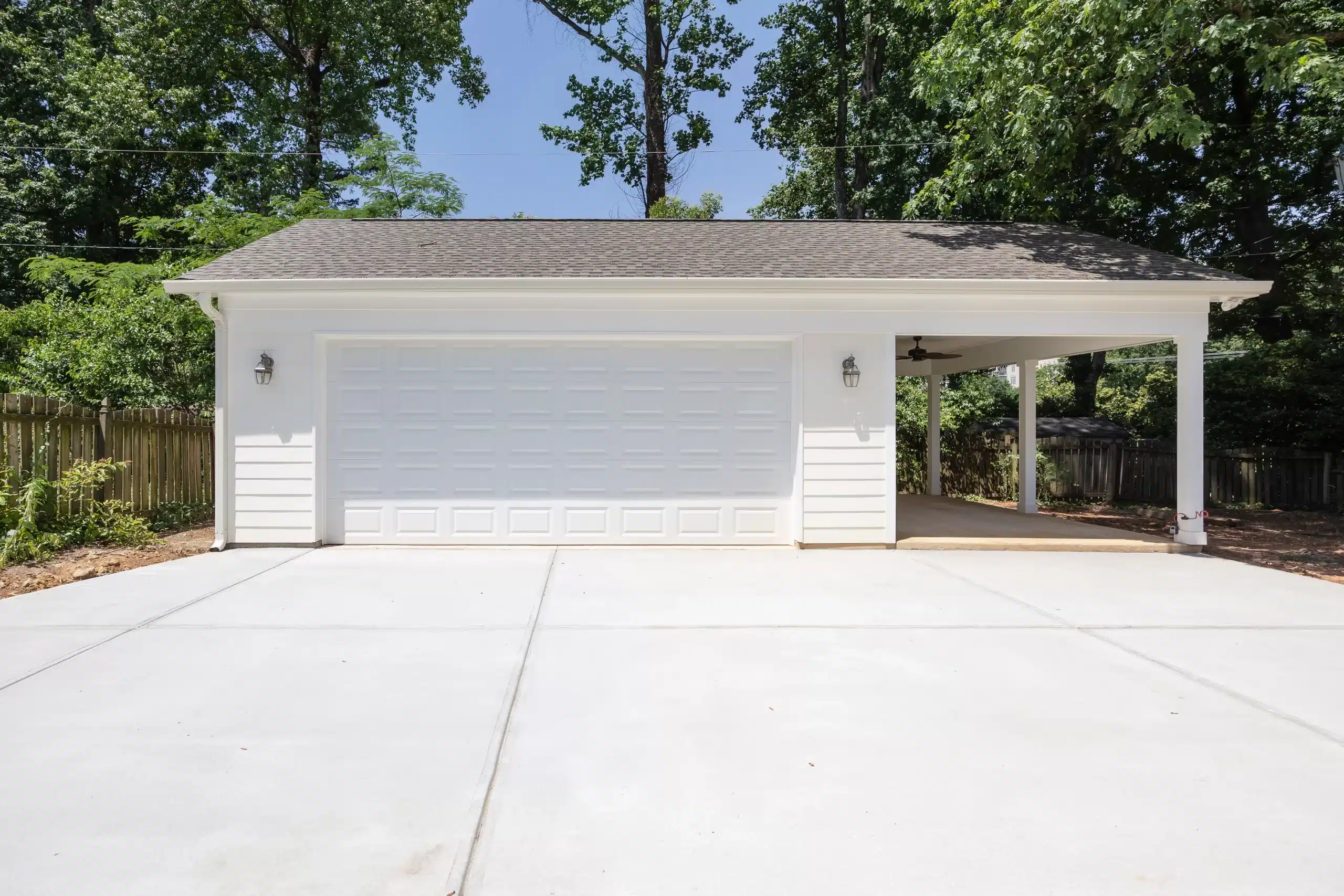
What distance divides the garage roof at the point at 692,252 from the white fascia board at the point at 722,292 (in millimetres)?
111

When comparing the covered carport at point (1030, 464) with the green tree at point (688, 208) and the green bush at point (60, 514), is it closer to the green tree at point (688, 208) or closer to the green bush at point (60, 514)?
the green tree at point (688, 208)

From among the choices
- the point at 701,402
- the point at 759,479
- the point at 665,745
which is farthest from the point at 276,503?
the point at 665,745

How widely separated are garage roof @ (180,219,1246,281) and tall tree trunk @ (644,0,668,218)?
10184 millimetres

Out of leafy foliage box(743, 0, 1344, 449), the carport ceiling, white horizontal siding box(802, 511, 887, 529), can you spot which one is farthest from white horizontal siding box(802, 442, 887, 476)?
leafy foliage box(743, 0, 1344, 449)

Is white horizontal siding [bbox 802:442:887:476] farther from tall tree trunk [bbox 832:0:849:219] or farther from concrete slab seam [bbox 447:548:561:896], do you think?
tall tree trunk [bbox 832:0:849:219]

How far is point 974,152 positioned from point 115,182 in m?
20.6

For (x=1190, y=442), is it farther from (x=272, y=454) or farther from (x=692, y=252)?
(x=272, y=454)

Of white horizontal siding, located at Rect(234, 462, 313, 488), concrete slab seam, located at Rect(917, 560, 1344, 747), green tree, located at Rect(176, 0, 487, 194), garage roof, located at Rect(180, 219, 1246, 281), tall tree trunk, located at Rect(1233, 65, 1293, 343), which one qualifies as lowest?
concrete slab seam, located at Rect(917, 560, 1344, 747)

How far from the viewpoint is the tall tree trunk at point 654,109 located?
19.8 metres

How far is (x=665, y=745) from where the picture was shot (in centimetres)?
302

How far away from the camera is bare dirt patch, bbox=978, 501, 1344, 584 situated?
8.02 m

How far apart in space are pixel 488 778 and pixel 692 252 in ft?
23.7

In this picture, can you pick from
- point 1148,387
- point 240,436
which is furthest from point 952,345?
point 240,436

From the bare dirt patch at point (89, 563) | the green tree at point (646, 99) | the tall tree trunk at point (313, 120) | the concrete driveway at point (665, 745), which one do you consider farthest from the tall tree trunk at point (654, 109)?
the concrete driveway at point (665, 745)
